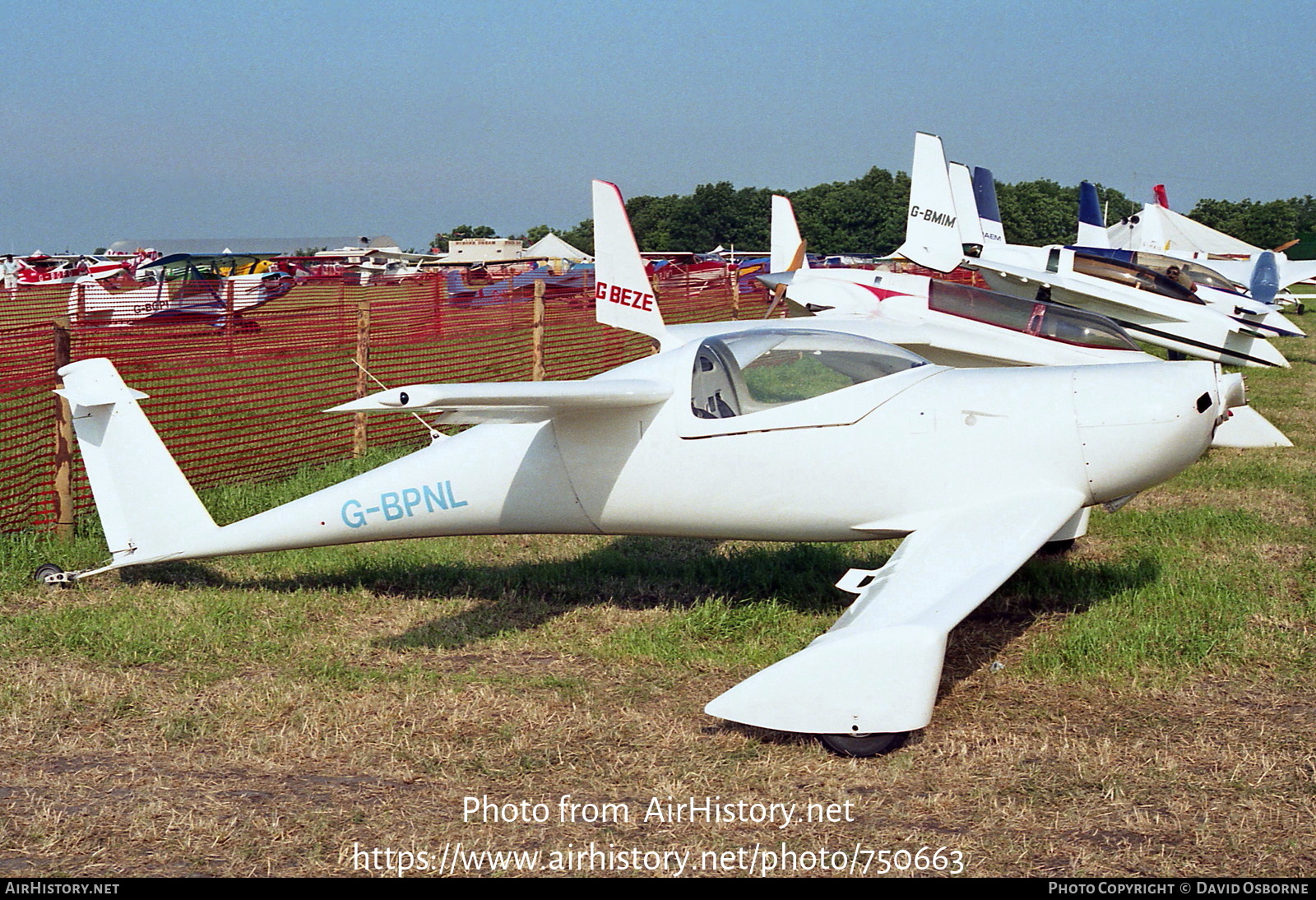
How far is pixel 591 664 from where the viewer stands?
18.2ft

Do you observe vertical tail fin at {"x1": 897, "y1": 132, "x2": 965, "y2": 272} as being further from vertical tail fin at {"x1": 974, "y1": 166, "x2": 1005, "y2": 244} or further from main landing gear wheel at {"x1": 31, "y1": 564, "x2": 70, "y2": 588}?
main landing gear wheel at {"x1": 31, "y1": 564, "x2": 70, "y2": 588}

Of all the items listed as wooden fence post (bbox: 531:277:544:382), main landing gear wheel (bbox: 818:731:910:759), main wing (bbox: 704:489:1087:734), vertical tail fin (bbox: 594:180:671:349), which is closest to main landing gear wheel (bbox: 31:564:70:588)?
vertical tail fin (bbox: 594:180:671:349)

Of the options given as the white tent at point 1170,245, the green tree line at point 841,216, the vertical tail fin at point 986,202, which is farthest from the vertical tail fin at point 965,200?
the green tree line at point 841,216

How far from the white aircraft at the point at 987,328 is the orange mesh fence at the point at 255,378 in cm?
444

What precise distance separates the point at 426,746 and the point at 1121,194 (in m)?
166

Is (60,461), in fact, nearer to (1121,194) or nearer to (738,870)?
(738,870)

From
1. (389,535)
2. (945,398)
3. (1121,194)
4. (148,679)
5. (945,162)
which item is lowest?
(148,679)

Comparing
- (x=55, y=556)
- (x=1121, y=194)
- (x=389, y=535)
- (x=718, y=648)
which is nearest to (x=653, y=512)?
(x=718, y=648)

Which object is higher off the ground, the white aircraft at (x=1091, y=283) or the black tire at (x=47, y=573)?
the white aircraft at (x=1091, y=283)

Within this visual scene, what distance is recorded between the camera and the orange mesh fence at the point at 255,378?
865cm

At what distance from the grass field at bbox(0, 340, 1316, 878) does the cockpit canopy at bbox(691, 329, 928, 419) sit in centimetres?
121

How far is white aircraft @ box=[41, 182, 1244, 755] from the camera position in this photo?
460cm

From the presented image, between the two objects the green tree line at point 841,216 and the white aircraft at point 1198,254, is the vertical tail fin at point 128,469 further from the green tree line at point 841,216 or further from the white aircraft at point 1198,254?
the green tree line at point 841,216
